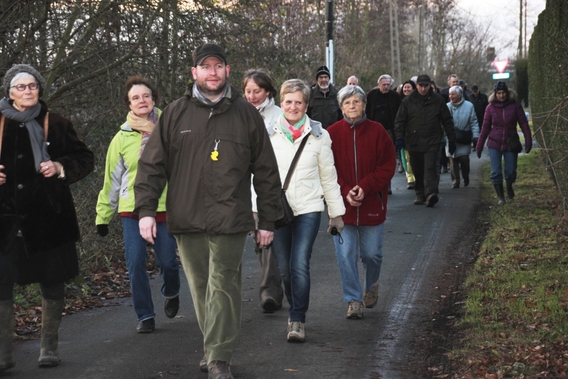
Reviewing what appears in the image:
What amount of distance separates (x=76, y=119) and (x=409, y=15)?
160 ft

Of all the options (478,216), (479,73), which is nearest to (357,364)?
(478,216)

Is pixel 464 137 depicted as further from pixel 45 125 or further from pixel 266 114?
pixel 45 125

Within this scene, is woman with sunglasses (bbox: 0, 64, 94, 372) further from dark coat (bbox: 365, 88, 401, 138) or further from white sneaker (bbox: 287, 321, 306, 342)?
dark coat (bbox: 365, 88, 401, 138)

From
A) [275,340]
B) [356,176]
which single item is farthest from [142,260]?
[356,176]

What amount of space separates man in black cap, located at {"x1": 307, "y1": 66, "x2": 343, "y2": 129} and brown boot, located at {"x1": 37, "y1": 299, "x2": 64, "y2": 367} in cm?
957

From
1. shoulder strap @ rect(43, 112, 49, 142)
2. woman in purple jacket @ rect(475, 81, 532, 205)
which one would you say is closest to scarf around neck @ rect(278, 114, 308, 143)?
shoulder strap @ rect(43, 112, 49, 142)

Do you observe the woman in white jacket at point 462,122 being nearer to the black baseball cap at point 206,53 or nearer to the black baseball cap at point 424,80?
the black baseball cap at point 424,80

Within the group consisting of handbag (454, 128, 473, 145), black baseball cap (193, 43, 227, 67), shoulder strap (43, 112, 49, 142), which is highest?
black baseball cap (193, 43, 227, 67)

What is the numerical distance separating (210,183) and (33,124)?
137 centimetres

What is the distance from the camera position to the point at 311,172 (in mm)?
7320

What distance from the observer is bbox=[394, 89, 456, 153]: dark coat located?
1560 cm

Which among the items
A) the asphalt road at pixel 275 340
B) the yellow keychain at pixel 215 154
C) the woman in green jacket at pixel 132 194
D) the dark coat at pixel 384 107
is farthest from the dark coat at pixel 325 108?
the yellow keychain at pixel 215 154

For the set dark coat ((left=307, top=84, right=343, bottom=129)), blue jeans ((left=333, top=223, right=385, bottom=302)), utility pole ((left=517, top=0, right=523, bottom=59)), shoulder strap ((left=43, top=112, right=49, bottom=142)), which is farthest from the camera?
utility pole ((left=517, top=0, right=523, bottom=59))

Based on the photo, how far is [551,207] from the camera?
14469 millimetres
